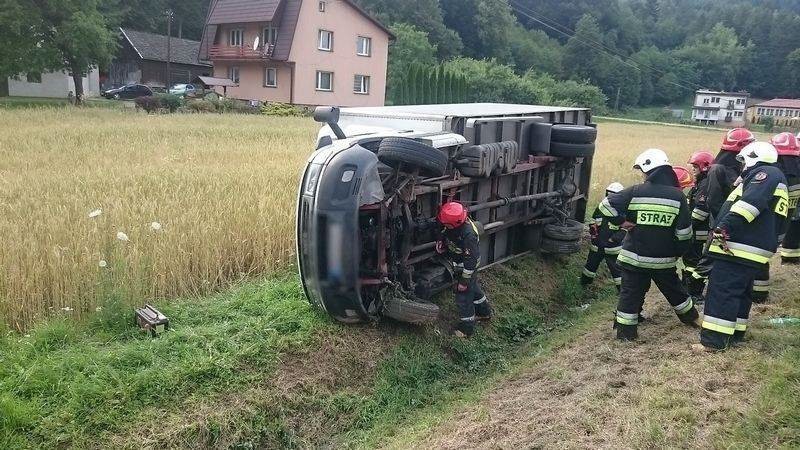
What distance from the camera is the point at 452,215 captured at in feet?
17.2

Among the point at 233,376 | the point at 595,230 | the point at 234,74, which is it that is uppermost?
the point at 234,74

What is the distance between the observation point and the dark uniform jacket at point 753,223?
4543mm

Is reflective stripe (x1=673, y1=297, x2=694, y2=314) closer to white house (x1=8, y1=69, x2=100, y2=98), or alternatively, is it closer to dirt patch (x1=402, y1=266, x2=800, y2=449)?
dirt patch (x1=402, y1=266, x2=800, y2=449)

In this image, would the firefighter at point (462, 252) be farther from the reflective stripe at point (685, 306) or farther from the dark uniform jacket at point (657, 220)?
the reflective stripe at point (685, 306)

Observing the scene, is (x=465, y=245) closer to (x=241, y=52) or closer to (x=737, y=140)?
(x=737, y=140)

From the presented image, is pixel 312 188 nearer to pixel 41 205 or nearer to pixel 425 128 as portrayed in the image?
pixel 425 128

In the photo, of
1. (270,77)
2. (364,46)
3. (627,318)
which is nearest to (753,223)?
(627,318)

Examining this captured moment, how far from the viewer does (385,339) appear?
514 centimetres

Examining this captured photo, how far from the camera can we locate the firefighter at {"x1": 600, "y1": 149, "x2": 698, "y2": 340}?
492 centimetres

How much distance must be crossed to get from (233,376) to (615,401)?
2.52 m

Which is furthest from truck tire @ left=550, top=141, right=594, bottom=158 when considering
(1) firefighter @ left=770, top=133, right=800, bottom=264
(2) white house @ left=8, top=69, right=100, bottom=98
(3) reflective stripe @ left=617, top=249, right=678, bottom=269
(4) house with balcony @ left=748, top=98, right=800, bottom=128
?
(4) house with balcony @ left=748, top=98, right=800, bottom=128

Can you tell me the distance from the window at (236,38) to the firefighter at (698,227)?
108 feet

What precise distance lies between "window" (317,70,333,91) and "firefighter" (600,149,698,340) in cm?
3142

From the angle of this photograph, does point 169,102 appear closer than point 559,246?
No
